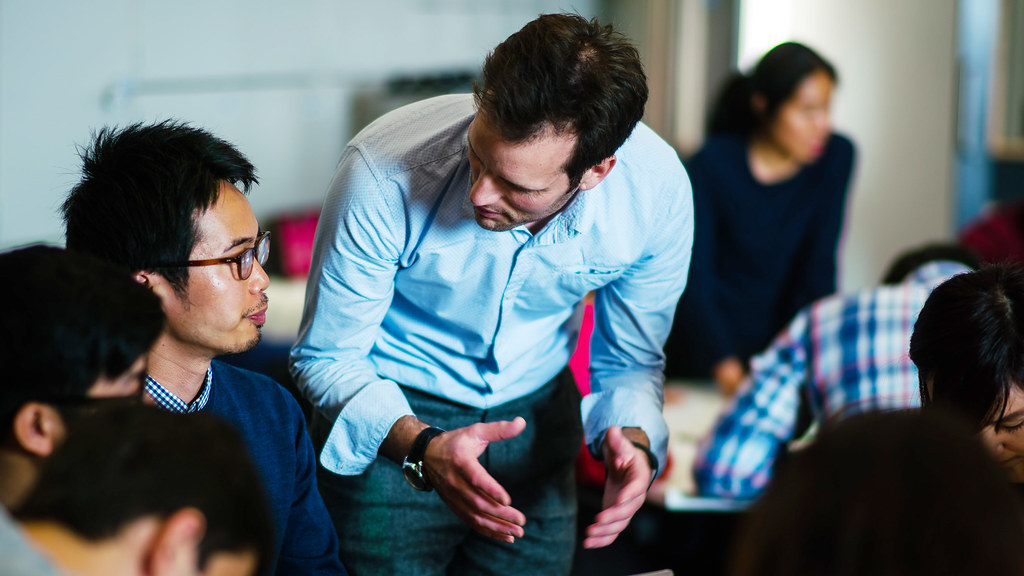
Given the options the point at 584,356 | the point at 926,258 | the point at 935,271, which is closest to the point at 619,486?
the point at 584,356

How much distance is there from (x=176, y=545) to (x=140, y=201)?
59 centimetres

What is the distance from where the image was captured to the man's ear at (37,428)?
91 centimetres

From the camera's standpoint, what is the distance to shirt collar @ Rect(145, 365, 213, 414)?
1.21 metres

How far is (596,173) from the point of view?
128 cm

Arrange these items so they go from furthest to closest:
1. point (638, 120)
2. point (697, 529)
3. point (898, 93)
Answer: point (898, 93) → point (697, 529) → point (638, 120)

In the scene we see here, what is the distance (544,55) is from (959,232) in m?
3.63

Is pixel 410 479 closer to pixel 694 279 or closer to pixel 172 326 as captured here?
pixel 172 326

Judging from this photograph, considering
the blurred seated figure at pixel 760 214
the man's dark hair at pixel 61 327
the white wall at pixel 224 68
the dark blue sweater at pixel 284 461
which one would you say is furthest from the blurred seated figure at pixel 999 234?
the man's dark hair at pixel 61 327

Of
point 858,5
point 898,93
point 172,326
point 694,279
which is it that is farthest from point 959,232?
point 172,326

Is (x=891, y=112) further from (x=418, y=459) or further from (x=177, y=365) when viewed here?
(x=177, y=365)

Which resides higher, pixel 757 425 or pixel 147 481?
pixel 147 481

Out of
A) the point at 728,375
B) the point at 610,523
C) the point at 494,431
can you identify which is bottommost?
the point at 728,375

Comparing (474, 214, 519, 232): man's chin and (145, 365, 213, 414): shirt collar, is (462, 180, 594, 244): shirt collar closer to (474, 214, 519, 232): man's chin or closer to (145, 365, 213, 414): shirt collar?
(474, 214, 519, 232): man's chin

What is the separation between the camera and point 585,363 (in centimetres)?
159
